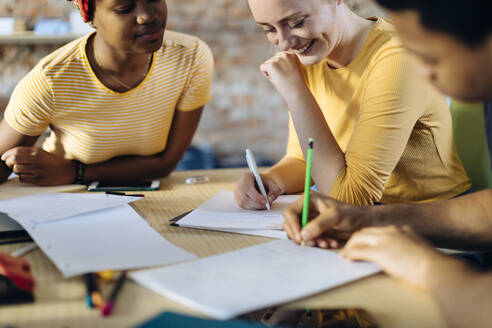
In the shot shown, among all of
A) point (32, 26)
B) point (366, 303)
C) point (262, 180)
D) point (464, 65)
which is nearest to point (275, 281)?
point (366, 303)

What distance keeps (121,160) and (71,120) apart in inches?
7.8

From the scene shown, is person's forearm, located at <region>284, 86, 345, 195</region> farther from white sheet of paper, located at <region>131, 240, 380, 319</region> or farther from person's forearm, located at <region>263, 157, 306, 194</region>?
white sheet of paper, located at <region>131, 240, 380, 319</region>

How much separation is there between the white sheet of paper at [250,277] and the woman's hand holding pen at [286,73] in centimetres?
52

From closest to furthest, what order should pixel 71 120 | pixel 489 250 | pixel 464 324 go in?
1. pixel 464 324
2. pixel 489 250
3. pixel 71 120

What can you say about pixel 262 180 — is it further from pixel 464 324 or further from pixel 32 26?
pixel 32 26

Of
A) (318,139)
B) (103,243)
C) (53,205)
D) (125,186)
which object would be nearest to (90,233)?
(103,243)

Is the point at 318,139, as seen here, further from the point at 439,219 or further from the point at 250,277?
the point at 250,277

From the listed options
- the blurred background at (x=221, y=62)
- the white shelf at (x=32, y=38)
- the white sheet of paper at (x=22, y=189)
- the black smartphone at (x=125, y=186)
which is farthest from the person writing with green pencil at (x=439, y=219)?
the white shelf at (x=32, y=38)

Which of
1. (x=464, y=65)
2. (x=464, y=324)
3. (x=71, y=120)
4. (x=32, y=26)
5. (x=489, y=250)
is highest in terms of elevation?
(x=464, y=65)

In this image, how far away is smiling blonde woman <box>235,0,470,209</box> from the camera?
1.12 m

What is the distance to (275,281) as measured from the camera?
71 centimetres

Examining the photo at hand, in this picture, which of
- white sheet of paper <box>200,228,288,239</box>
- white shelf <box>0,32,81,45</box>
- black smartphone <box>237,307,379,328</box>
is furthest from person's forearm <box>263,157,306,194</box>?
white shelf <box>0,32,81,45</box>

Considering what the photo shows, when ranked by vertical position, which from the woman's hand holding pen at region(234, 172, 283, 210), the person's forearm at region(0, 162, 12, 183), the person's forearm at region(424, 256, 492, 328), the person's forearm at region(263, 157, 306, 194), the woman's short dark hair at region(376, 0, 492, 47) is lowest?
the person's forearm at region(0, 162, 12, 183)

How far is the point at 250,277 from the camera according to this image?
2.37 ft
